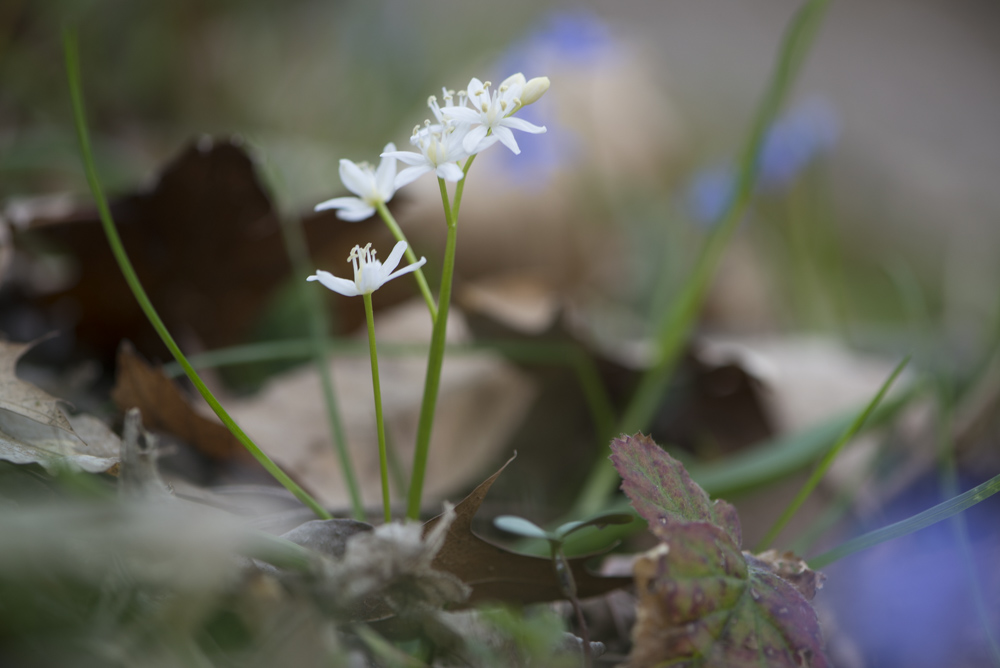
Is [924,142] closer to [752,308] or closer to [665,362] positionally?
[752,308]

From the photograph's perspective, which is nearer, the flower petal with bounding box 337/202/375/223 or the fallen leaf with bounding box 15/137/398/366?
the flower petal with bounding box 337/202/375/223

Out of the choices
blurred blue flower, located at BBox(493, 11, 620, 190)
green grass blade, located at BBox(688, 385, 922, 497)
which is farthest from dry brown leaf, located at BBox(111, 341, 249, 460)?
blurred blue flower, located at BBox(493, 11, 620, 190)

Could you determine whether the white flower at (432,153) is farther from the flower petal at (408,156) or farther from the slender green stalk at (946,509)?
the slender green stalk at (946,509)

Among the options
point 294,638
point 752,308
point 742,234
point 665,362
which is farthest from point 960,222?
point 294,638

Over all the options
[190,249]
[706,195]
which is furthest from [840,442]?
[706,195]

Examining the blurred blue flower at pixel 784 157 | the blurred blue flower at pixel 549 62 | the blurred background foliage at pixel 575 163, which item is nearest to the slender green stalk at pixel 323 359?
the blurred background foliage at pixel 575 163

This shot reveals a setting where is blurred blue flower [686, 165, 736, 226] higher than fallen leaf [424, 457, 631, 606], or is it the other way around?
blurred blue flower [686, 165, 736, 226]

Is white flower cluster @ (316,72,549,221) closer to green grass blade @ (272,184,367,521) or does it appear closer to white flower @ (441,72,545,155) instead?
white flower @ (441,72,545,155)
